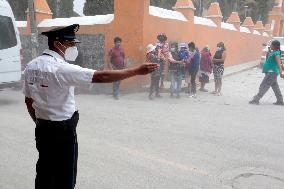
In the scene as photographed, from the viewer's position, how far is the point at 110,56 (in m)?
9.82

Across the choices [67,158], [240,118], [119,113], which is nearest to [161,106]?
[119,113]

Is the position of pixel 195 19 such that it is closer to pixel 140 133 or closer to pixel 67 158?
pixel 140 133

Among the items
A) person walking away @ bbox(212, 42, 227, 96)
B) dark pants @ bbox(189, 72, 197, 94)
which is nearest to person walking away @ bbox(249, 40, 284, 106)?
person walking away @ bbox(212, 42, 227, 96)

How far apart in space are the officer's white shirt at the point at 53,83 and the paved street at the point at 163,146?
1.54 metres

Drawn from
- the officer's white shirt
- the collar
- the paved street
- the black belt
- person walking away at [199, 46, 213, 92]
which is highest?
the collar

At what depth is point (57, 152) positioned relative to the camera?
8.50ft

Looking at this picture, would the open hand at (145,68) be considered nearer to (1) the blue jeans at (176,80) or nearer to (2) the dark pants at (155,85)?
(2) the dark pants at (155,85)

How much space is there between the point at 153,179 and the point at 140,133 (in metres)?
2.06

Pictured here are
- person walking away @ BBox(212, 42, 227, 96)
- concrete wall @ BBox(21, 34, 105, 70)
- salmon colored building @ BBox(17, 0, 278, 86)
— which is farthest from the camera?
concrete wall @ BBox(21, 34, 105, 70)

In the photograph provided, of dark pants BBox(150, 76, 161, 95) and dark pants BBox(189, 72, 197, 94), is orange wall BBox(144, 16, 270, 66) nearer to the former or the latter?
dark pants BBox(150, 76, 161, 95)

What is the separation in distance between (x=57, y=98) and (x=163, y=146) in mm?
3107

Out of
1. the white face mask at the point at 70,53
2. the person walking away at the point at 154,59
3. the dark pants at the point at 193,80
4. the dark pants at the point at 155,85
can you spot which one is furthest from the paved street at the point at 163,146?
the white face mask at the point at 70,53

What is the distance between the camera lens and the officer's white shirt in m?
2.37

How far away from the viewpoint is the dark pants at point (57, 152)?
8.44ft
